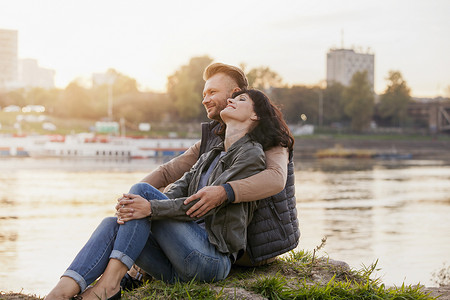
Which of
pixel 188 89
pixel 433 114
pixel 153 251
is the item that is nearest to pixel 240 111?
pixel 153 251

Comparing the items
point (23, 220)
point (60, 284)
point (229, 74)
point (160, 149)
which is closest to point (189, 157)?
point (229, 74)

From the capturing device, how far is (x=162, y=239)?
262 centimetres

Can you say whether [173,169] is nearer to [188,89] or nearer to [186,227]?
[186,227]

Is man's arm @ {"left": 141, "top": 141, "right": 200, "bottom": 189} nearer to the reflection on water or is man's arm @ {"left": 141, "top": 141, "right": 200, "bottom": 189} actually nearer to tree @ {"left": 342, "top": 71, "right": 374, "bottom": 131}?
the reflection on water

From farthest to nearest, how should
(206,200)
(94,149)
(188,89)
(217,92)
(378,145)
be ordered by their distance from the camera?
1. (188,89)
2. (378,145)
3. (94,149)
4. (217,92)
5. (206,200)

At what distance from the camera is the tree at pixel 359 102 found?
193 feet

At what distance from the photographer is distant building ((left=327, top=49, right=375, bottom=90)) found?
122312mm

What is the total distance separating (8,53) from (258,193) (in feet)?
485

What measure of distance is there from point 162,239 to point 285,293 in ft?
2.10

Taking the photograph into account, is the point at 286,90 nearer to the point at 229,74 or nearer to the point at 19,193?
the point at 19,193

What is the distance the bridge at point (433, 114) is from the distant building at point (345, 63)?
1701 inches

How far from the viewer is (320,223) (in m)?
10.2

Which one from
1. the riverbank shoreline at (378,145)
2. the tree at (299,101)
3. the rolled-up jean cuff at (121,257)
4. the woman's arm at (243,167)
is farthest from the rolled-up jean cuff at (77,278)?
the tree at (299,101)

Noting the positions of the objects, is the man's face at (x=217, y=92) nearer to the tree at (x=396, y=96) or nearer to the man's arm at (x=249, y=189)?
the man's arm at (x=249, y=189)
